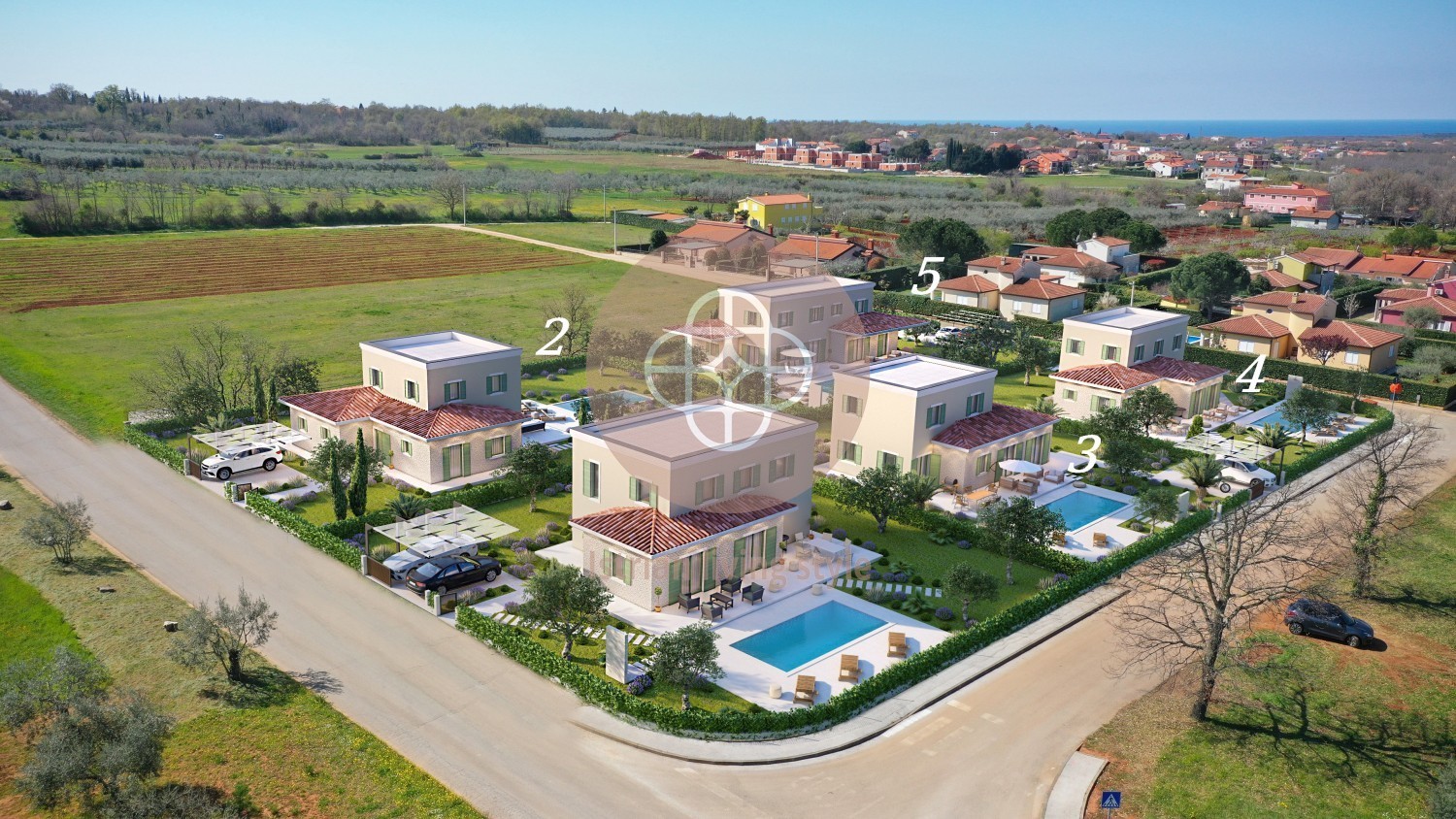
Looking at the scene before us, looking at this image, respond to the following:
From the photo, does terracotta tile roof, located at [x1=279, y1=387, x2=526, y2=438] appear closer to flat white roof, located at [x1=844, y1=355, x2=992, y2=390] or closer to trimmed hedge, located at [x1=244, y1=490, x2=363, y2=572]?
trimmed hedge, located at [x1=244, y1=490, x2=363, y2=572]

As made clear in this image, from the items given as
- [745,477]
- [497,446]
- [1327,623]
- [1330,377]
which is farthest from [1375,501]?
[497,446]

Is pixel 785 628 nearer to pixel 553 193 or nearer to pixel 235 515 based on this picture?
pixel 235 515

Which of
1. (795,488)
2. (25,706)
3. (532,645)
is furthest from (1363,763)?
(25,706)

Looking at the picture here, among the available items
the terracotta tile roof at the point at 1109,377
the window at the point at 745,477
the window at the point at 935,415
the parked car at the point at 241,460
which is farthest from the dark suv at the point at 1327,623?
the parked car at the point at 241,460

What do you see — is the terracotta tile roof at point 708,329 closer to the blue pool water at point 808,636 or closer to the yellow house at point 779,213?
the blue pool water at point 808,636

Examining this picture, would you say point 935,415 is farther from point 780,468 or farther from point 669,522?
point 669,522
